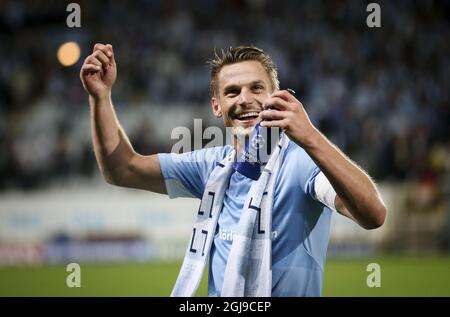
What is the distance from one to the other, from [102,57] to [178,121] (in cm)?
1211

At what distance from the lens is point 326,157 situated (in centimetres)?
306

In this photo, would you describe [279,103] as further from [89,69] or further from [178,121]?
[178,121]

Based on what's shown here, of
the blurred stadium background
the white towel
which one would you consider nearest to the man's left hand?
the white towel

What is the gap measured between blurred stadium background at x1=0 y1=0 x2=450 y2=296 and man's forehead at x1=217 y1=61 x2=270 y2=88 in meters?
6.22

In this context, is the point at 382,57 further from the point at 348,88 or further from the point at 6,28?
the point at 6,28

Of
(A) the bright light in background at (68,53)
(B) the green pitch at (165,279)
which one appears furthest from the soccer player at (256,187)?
(A) the bright light in background at (68,53)

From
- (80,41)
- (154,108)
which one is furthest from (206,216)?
(80,41)

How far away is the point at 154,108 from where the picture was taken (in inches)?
645

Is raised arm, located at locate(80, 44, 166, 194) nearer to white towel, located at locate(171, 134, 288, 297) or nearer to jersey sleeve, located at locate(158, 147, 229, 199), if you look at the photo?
jersey sleeve, located at locate(158, 147, 229, 199)

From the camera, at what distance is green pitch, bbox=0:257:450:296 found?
389 inches

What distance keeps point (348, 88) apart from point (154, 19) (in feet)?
17.7

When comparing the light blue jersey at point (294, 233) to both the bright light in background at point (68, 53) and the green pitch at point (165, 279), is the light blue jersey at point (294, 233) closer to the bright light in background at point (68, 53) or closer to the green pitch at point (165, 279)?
the green pitch at point (165, 279)

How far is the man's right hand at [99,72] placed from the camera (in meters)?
3.86

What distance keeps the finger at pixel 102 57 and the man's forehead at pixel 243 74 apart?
59 cm
